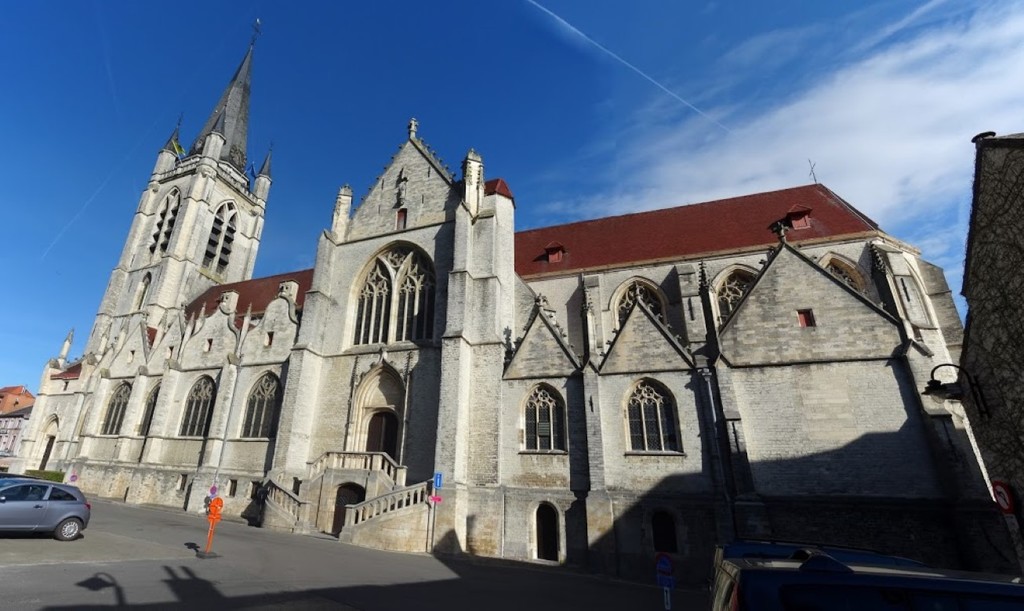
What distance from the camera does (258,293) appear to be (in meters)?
26.5

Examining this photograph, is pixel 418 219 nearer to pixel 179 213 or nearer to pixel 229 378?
pixel 229 378

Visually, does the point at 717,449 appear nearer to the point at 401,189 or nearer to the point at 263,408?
the point at 401,189

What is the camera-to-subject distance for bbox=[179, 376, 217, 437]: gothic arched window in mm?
19891

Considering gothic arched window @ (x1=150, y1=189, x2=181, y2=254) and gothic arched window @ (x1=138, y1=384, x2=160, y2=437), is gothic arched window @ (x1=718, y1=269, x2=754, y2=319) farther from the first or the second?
gothic arched window @ (x1=150, y1=189, x2=181, y2=254)

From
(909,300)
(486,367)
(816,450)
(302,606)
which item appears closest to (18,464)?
(486,367)

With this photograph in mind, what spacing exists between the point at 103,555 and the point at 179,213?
31.8 metres

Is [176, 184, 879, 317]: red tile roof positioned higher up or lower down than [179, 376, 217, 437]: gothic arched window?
higher up

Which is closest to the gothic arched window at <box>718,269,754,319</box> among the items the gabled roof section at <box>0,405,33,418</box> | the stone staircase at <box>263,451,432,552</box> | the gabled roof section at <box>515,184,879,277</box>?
the gabled roof section at <box>515,184,879,277</box>

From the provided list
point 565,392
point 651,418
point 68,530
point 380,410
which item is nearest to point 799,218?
point 651,418

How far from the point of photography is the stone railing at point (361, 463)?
1448 cm

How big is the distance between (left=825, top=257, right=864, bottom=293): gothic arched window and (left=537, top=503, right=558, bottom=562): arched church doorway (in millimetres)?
12770

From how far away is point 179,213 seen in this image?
32219 millimetres

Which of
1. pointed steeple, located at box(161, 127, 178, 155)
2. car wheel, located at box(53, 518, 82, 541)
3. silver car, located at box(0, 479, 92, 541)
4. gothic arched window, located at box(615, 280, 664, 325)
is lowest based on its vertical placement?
car wheel, located at box(53, 518, 82, 541)

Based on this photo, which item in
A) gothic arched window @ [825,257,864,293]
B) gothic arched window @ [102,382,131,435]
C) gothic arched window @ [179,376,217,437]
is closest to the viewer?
gothic arched window @ [825,257,864,293]
